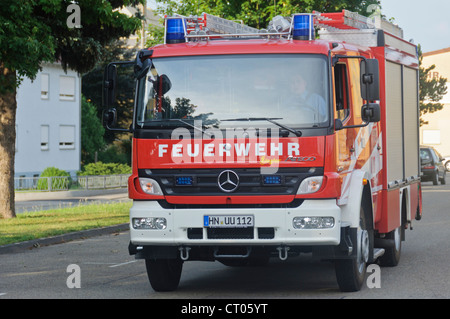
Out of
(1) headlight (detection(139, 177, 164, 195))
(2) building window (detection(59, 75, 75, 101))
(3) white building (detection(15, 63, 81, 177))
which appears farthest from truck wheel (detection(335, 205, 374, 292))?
(2) building window (detection(59, 75, 75, 101))

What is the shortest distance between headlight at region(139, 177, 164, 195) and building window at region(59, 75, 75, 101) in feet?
145

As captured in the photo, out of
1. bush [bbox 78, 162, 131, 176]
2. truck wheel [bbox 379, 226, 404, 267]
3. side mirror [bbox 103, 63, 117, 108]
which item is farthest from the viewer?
bush [bbox 78, 162, 131, 176]

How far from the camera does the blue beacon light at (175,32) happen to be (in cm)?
1000

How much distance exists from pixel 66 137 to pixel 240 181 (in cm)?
4564

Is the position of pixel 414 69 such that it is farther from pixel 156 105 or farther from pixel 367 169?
pixel 156 105

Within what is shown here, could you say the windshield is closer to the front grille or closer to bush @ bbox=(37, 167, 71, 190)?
the front grille

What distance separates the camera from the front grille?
355 inches

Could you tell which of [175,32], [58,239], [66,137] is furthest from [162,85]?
[66,137]

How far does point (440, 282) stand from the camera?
10.5m

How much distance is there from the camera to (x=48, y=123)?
5184 cm

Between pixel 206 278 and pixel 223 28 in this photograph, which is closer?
pixel 223 28

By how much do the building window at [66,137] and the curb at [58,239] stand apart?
34.7 meters

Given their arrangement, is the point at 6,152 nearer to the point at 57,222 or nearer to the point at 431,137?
the point at 57,222

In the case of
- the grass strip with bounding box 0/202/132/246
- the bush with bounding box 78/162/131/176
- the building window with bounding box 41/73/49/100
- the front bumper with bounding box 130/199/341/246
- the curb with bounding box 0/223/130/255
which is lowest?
the curb with bounding box 0/223/130/255
